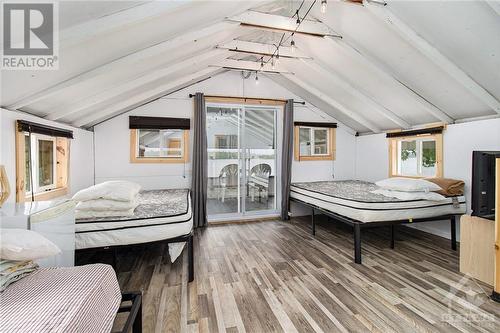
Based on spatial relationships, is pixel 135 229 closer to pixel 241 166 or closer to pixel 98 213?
pixel 98 213

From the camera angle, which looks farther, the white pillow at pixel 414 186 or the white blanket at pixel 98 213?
the white pillow at pixel 414 186

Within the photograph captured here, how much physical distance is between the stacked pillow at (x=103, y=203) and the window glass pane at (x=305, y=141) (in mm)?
3758

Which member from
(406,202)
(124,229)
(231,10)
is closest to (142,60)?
(231,10)

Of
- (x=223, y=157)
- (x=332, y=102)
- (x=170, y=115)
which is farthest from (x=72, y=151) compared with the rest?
(x=332, y=102)

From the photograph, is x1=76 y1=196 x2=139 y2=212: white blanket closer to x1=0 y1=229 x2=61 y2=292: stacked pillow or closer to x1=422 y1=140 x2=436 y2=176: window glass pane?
x1=0 y1=229 x2=61 y2=292: stacked pillow

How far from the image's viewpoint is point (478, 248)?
95.2 inches

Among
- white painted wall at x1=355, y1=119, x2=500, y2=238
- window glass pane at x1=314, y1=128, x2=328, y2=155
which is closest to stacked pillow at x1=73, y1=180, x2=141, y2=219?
window glass pane at x1=314, y1=128, x2=328, y2=155

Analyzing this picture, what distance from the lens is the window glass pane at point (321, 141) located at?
5438mm

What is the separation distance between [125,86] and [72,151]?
1.32 meters

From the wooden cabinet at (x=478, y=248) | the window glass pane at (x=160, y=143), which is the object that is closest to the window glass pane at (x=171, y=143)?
the window glass pane at (x=160, y=143)

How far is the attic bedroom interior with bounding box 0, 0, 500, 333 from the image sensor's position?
158 cm

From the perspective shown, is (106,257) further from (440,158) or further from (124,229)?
(440,158)

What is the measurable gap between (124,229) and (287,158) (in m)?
3.36

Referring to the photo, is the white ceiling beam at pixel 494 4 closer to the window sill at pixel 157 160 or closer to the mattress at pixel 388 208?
the mattress at pixel 388 208
